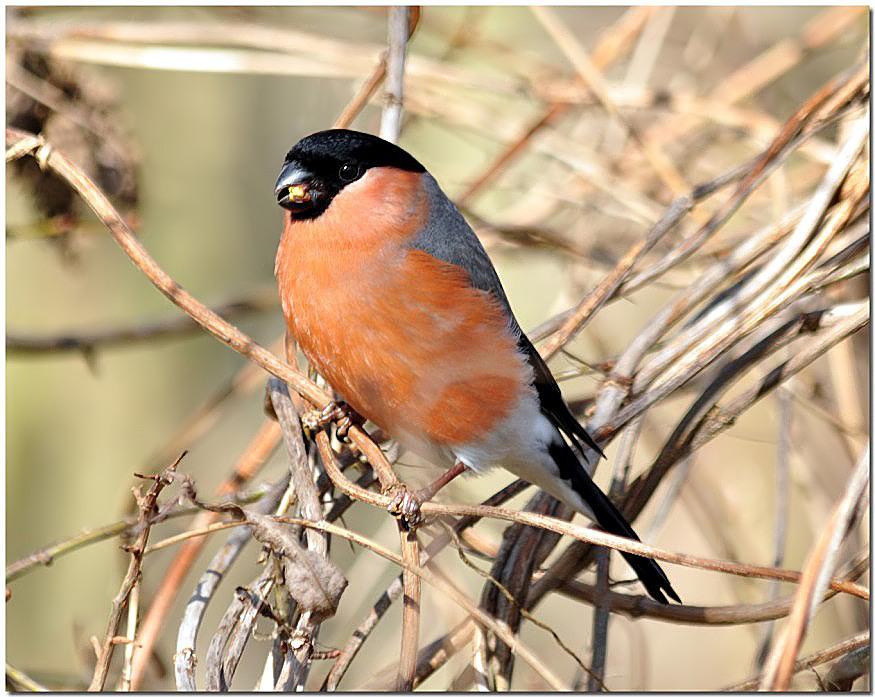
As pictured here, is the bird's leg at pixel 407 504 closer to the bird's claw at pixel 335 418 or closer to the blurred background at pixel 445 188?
the bird's claw at pixel 335 418

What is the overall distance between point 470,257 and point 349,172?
304 millimetres

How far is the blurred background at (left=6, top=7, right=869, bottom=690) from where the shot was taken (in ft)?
7.93

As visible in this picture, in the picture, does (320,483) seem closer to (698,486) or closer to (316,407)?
(316,407)

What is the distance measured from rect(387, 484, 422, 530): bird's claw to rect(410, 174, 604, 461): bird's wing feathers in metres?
0.40

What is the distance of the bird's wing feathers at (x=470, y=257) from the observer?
1.94 meters

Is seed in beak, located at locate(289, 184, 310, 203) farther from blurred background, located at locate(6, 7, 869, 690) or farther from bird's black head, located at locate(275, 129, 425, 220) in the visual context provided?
blurred background, located at locate(6, 7, 869, 690)

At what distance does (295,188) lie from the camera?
75.4 inches

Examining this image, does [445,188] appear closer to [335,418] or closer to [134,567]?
A: [335,418]

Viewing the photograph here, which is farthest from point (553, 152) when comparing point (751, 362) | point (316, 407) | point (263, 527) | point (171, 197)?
point (171, 197)

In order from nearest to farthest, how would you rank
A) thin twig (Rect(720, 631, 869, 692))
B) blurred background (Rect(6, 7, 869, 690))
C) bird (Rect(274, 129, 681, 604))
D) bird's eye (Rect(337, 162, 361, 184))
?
thin twig (Rect(720, 631, 869, 692))
bird (Rect(274, 129, 681, 604))
bird's eye (Rect(337, 162, 361, 184))
blurred background (Rect(6, 7, 869, 690))

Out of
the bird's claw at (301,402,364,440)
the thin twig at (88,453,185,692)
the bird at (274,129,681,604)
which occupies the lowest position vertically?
the thin twig at (88,453,185,692)

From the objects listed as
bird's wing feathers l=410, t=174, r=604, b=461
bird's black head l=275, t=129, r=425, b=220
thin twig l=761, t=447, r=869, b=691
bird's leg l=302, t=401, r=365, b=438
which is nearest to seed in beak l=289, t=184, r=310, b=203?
bird's black head l=275, t=129, r=425, b=220

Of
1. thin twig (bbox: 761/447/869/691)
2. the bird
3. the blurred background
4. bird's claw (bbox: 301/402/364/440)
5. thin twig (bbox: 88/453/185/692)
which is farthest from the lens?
the blurred background

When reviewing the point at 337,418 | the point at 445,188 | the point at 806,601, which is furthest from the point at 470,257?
the point at 445,188
